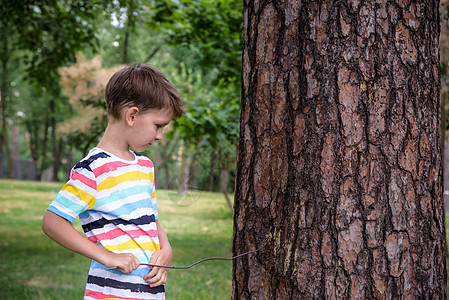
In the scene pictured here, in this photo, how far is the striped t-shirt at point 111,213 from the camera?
1.52 m

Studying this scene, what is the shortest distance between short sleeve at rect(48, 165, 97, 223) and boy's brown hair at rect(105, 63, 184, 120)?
272mm

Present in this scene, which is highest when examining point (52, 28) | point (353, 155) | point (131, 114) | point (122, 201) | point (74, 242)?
point (52, 28)

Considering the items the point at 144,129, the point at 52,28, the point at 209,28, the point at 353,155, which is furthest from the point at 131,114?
the point at 52,28

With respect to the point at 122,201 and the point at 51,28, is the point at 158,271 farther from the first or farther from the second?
the point at 51,28

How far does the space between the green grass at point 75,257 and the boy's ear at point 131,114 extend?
89 cm

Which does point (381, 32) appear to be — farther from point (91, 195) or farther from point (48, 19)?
point (48, 19)

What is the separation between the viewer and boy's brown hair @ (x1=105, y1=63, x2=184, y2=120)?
1667 millimetres

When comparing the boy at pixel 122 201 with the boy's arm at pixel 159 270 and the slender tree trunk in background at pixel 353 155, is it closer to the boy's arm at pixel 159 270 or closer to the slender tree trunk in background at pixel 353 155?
the boy's arm at pixel 159 270

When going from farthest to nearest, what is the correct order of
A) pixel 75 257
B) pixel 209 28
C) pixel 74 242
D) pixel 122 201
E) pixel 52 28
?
pixel 75 257 → pixel 52 28 → pixel 209 28 → pixel 122 201 → pixel 74 242

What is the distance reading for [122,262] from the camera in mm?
1534

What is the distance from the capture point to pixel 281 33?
164 cm

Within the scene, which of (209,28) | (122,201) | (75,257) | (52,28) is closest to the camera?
(122,201)

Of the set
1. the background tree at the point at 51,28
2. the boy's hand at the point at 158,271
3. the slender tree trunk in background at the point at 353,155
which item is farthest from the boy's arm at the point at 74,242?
the background tree at the point at 51,28

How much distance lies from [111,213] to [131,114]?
0.37m
